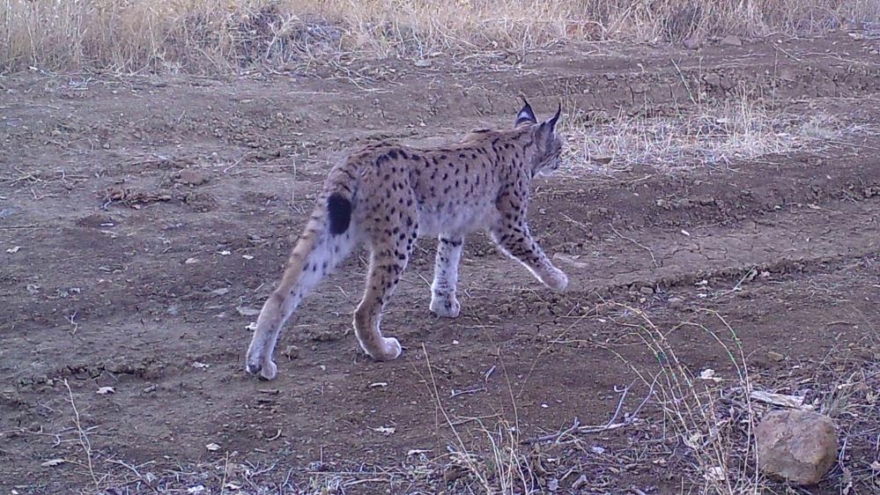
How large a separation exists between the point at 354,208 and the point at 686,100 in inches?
235

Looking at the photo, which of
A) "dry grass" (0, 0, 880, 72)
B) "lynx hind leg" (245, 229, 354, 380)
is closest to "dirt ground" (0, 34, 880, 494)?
"lynx hind leg" (245, 229, 354, 380)

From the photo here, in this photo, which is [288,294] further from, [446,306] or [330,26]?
[330,26]

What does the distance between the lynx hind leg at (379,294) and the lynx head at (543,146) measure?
1.44 meters

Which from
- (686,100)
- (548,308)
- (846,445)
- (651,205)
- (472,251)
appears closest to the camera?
(846,445)

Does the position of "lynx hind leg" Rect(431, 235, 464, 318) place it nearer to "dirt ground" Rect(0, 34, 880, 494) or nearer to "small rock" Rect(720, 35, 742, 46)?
"dirt ground" Rect(0, 34, 880, 494)

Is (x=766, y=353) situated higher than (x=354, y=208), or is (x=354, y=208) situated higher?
(x=354, y=208)

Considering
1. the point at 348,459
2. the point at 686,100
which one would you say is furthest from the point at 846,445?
the point at 686,100

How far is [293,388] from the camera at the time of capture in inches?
198

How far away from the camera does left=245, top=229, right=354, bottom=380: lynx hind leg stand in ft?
16.6

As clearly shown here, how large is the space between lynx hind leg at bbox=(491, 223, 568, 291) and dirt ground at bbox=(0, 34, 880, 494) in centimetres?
13

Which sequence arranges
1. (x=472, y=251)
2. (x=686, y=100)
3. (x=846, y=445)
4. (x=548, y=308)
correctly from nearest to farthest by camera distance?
(x=846, y=445)
(x=548, y=308)
(x=472, y=251)
(x=686, y=100)

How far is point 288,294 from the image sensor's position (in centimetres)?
511

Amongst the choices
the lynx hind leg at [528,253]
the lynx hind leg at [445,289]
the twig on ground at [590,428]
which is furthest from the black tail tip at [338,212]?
the twig on ground at [590,428]

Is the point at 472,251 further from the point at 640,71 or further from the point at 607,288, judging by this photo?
the point at 640,71
